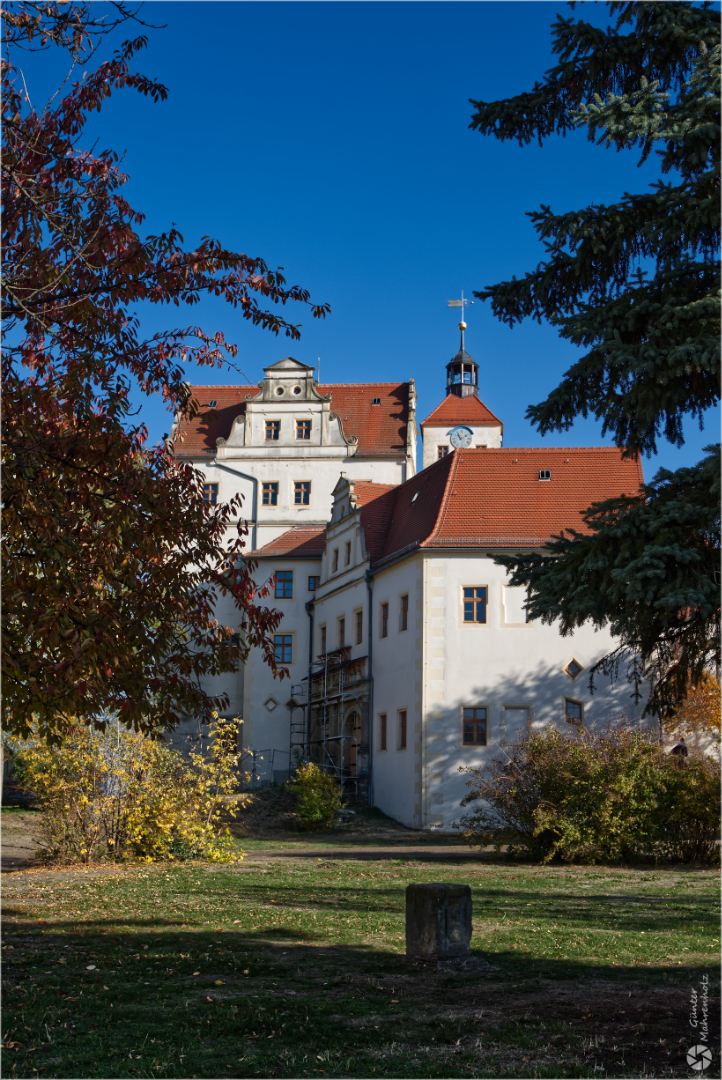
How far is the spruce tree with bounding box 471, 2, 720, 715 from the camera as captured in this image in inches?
266

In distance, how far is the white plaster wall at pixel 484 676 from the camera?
94.2 feet

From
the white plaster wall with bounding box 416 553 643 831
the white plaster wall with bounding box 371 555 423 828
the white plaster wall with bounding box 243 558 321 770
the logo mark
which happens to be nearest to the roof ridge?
the white plaster wall with bounding box 416 553 643 831

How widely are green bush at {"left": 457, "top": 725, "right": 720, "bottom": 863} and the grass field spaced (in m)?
3.31

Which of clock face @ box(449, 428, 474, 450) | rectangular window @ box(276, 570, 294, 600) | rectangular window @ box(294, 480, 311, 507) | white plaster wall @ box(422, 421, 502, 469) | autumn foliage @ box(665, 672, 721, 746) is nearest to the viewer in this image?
autumn foliage @ box(665, 672, 721, 746)

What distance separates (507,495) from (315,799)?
36.5 feet

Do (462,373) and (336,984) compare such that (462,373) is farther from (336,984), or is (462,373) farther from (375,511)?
(336,984)

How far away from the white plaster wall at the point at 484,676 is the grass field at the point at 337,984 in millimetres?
14253

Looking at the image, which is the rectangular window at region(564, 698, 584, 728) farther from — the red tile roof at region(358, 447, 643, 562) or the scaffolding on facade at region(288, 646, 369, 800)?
the scaffolding on facade at region(288, 646, 369, 800)

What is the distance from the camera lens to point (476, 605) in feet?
98.5

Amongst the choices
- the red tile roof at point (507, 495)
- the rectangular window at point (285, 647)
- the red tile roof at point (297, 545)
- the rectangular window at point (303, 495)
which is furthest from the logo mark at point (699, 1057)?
the rectangular window at point (303, 495)

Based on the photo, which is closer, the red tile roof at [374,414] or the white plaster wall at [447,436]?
the red tile roof at [374,414]

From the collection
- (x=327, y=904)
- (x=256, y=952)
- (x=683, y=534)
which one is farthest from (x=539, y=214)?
(x=327, y=904)

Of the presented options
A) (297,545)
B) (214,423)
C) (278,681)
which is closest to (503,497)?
(297,545)

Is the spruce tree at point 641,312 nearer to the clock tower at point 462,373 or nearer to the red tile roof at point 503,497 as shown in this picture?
the red tile roof at point 503,497
